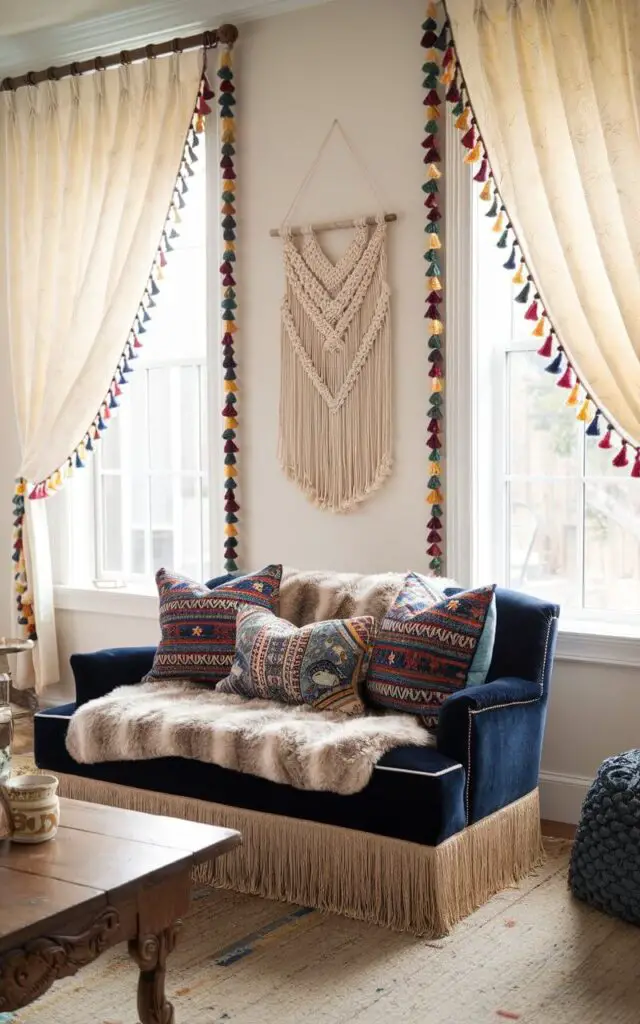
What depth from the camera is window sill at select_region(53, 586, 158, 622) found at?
488 centimetres

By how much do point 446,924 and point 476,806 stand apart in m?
0.32

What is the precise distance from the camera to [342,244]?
427cm

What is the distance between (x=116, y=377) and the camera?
489cm

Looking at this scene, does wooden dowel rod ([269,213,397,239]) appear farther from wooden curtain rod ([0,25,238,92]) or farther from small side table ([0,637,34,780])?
small side table ([0,637,34,780])

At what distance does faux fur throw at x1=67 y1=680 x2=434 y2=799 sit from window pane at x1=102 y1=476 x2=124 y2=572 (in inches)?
61.1

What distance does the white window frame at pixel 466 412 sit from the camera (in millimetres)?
3984

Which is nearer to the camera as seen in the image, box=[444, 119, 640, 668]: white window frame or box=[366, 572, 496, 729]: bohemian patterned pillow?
box=[366, 572, 496, 729]: bohemian patterned pillow

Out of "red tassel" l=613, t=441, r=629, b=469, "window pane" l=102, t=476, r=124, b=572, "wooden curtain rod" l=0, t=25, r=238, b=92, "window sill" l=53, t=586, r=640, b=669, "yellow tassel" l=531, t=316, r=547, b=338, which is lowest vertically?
"window sill" l=53, t=586, r=640, b=669

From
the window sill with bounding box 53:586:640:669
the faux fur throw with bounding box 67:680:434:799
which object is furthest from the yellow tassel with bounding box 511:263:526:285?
the faux fur throw with bounding box 67:680:434:799

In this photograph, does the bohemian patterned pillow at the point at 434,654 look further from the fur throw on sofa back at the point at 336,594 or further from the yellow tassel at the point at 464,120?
the yellow tassel at the point at 464,120

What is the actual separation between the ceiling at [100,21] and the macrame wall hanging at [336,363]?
0.64 metres

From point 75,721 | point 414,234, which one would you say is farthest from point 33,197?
point 75,721

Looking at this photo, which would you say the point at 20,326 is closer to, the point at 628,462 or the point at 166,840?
the point at 628,462

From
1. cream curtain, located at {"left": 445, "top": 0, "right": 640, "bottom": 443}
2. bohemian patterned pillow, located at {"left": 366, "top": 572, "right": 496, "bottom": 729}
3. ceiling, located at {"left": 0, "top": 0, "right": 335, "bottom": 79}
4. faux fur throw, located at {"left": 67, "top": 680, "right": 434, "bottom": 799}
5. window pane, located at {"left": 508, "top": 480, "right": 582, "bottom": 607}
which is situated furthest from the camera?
ceiling, located at {"left": 0, "top": 0, "right": 335, "bottom": 79}
